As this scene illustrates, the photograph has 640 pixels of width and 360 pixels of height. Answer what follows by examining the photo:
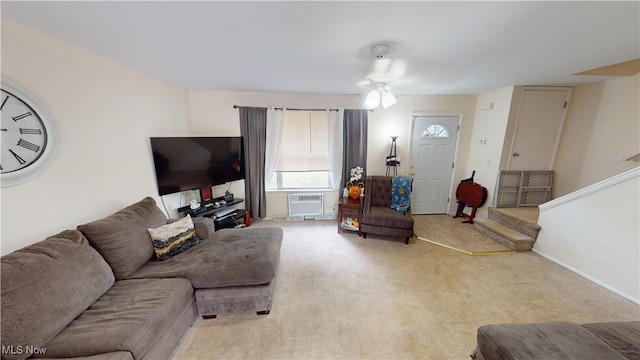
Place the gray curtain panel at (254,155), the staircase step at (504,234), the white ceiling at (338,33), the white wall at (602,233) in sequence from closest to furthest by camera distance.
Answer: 1. the white ceiling at (338,33)
2. the white wall at (602,233)
3. the staircase step at (504,234)
4. the gray curtain panel at (254,155)

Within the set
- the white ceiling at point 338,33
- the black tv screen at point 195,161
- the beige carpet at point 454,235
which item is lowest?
→ the beige carpet at point 454,235

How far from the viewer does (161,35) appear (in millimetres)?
1531

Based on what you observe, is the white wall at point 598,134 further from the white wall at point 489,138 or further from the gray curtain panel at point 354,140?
the gray curtain panel at point 354,140

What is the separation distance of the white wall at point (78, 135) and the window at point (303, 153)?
1.88 m

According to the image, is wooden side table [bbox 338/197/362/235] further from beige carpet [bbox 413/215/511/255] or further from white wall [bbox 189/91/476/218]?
beige carpet [bbox 413/215/511/255]

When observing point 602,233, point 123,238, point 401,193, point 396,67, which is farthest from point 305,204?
point 602,233

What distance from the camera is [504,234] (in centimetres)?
301

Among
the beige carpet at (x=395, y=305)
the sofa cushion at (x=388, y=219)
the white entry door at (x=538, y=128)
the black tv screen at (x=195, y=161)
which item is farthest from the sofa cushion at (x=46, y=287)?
the white entry door at (x=538, y=128)

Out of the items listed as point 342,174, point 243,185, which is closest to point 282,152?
point 243,185

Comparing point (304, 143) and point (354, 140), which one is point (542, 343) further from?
point (304, 143)

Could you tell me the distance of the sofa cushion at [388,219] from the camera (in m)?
3.03

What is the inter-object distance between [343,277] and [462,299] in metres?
1.20

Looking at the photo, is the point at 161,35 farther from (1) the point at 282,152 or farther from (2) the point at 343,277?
(2) the point at 343,277

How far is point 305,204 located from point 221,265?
2257 mm
